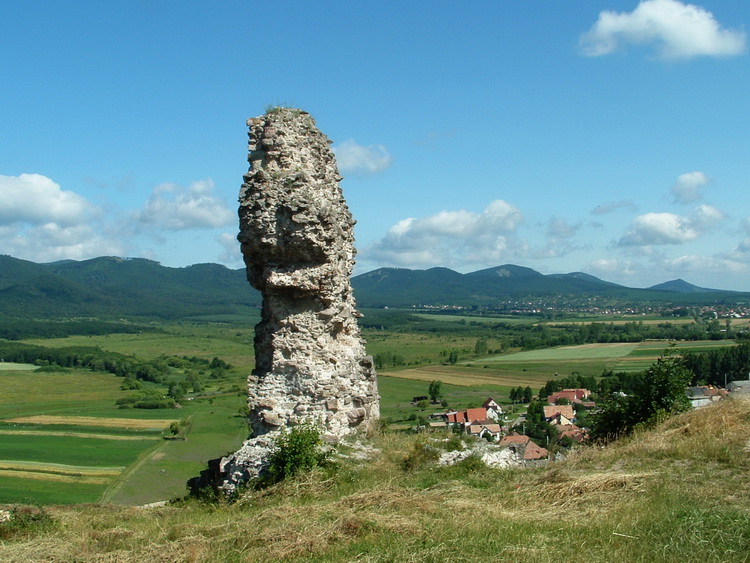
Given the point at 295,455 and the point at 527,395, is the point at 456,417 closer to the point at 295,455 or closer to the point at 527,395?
the point at 527,395

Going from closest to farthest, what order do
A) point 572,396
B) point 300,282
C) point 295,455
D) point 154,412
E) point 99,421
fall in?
point 295,455
point 300,282
point 572,396
point 99,421
point 154,412

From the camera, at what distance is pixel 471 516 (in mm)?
6910

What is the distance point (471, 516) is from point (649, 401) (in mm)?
6591

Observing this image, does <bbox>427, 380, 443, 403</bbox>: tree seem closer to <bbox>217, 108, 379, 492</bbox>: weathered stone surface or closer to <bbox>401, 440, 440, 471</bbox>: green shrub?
<bbox>217, 108, 379, 492</bbox>: weathered stone surface

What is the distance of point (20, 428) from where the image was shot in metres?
40.8

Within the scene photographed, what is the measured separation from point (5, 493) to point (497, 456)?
21333 mm

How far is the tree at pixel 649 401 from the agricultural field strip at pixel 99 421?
33912 mm

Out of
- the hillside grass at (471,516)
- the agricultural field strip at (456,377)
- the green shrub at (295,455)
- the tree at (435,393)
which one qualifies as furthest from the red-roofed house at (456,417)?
the green shrub at (295,455)

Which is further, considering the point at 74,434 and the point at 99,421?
the point at 99,421

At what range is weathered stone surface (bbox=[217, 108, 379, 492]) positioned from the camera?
1125 cm

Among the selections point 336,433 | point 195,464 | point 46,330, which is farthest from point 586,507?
point 46,330

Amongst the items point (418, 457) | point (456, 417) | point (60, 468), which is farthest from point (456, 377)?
point (418, 457)

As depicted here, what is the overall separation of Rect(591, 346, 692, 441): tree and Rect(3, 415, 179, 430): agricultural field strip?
33.9 meters

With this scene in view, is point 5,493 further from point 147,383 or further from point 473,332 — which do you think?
point 473,332
